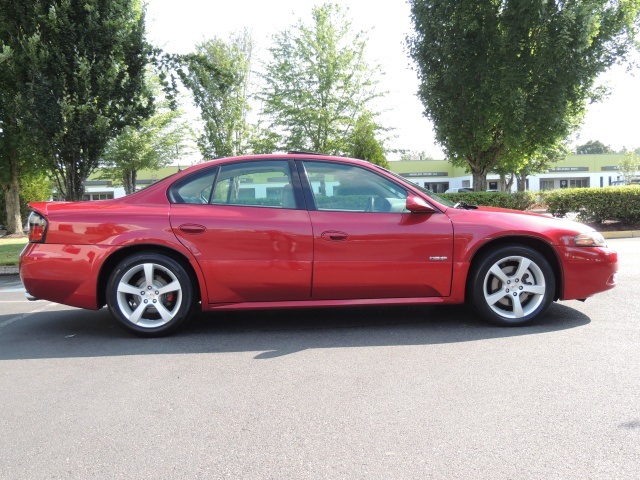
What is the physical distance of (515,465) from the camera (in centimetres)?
230

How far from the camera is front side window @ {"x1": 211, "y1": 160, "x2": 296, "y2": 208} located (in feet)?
15.4

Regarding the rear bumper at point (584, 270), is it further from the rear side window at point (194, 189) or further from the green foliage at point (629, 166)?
the green foliage at point (629, 166)

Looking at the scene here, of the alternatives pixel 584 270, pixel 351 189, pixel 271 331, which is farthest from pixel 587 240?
pixel 271 331

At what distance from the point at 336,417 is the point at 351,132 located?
22.7 meters

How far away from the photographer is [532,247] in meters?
4.79

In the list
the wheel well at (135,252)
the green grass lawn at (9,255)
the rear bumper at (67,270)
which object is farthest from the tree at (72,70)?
the wheel well at (135,252)

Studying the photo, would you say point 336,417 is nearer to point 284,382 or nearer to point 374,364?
point 284,382

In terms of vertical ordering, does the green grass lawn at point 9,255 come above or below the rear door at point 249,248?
below

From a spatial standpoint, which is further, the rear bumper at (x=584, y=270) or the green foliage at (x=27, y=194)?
the green foliage at (x=27, y=194)

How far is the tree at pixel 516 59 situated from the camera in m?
15.9

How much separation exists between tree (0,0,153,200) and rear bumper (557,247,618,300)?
10746 millimetres

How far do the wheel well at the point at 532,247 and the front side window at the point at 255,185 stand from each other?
5.63 ft

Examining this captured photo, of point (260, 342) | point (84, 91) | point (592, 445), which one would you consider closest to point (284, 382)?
point (260, 342)

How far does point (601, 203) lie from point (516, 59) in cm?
525
